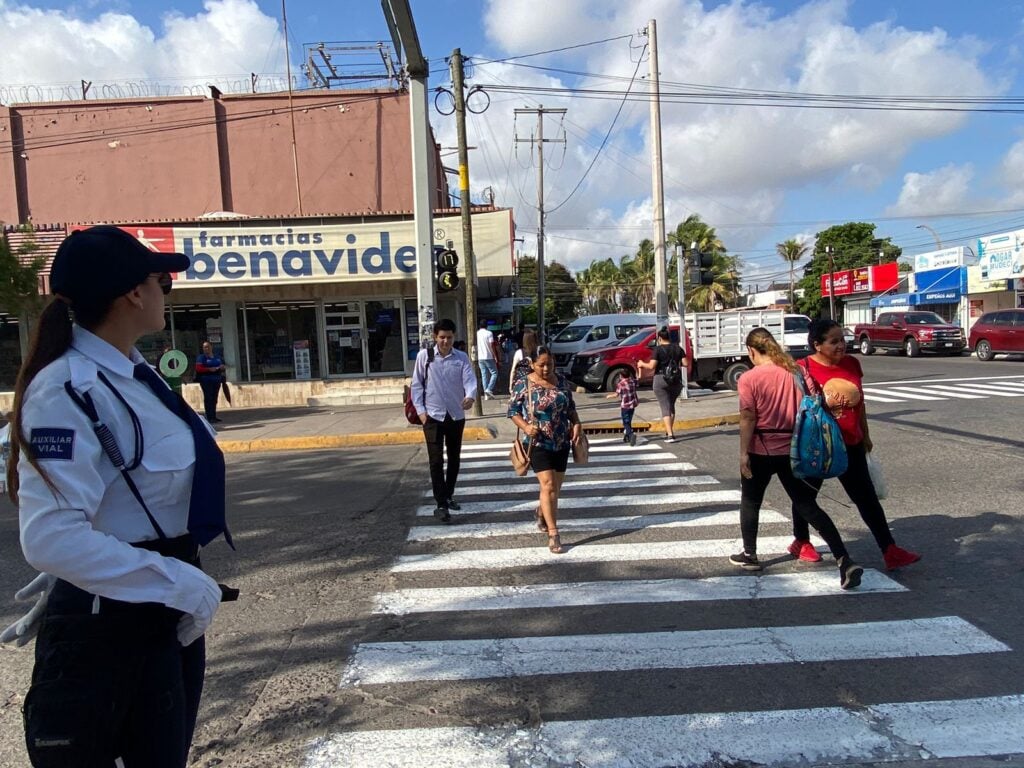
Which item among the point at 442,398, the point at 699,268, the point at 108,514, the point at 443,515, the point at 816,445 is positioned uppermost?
the point at 699,268

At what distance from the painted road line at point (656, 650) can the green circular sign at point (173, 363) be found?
32.0 ft

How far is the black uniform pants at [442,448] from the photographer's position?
21.9 feet

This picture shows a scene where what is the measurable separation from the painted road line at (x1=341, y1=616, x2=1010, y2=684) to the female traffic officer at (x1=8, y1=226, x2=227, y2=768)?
Result: 6.78 feet

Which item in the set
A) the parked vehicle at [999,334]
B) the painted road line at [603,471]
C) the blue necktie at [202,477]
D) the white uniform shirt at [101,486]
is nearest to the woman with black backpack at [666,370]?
the painted road line at [603,471]

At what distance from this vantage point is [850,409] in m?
4.87

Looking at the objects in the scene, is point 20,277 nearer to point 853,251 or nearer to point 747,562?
point 747,562

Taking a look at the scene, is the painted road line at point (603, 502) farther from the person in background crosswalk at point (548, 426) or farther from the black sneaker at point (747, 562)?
the black sneaker at point (747, 562)

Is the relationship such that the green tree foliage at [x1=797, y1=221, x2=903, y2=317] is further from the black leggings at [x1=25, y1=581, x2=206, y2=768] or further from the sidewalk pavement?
the black leggings at [x1=25, y1=581, x2=206, y2=768]

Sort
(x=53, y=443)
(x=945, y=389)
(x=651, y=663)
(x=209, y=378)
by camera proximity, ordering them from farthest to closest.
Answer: (x=945, y=389) → (x=209, y=378) → (x=651, y=663) → (x=53, y=443)

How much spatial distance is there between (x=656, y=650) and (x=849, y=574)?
1.61 meters

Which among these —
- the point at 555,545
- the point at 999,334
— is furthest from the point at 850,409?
the point at 999,334

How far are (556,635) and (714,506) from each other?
341 cm

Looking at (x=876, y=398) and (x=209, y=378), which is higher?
(x=209, y=378)

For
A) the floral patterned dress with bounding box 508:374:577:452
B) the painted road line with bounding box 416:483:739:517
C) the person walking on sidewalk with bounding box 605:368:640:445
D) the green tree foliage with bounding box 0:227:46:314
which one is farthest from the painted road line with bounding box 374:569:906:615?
the green tree foliage with bounding box 0:227:46:314
